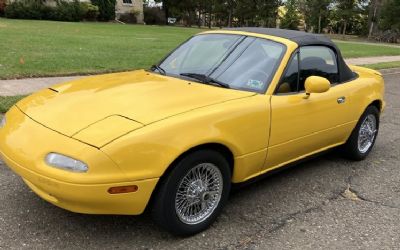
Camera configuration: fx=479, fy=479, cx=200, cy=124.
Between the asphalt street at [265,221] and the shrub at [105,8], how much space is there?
33.3 meters

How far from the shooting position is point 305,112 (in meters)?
4.36

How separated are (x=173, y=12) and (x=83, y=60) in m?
36.6

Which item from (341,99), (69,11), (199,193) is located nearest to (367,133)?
(341,99)

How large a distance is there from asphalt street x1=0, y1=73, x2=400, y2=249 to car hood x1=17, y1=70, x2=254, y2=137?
2.56 feet

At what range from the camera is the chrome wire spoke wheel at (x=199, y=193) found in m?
3.46

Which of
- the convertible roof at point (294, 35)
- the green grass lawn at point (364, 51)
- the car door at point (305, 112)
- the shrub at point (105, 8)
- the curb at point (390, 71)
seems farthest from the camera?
the shrub at point (105, 8)

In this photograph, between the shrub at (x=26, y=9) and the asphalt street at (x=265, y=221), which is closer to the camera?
the asphalt street at (x=265, y=221)

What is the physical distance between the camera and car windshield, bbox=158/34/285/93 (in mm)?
4195

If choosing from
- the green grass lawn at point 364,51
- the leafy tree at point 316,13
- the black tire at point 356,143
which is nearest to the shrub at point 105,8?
the leafy tree at point 316,13

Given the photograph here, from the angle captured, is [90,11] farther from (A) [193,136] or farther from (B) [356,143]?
(A) [193,136]

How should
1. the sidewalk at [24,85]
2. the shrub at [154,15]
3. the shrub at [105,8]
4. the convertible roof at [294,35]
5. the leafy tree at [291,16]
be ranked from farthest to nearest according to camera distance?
1. the leafy tree at [291,16]
2. the shrub at [154,15]
3. the shrub at [105,8]
4. the sidewalk at [24,85]
5. the convertible roof at [294,35]

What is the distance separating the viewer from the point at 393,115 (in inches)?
323

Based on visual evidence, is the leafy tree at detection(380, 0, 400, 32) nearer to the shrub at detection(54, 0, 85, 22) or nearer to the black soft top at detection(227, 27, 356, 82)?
the shrub at detection(54, 0, 85, 22)

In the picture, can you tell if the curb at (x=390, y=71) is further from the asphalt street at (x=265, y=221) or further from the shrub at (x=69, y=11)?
the shrub at (x=69, y=11)
